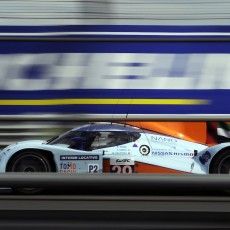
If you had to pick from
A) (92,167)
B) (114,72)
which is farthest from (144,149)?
(114,72)

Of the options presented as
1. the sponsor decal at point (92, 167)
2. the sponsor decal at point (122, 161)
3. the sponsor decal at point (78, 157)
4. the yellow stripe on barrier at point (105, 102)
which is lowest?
the yellow stripe on barrier at point (105, 102)

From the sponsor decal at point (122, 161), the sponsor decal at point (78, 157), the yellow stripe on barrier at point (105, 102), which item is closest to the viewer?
the yellow stripe on barrier at point (105, 102)

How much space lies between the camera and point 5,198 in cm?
272

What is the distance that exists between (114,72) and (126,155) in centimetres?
220

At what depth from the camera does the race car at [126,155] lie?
499 centimetres

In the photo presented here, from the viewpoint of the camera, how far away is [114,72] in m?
3.22

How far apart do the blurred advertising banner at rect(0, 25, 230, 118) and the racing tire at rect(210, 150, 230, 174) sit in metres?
1.55

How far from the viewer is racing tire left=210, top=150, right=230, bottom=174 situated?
16.0ft

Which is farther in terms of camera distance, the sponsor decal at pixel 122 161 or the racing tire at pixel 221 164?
the sponsor decal at pixel 122 161

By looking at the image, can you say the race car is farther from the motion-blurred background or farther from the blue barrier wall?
the blue barrier wall

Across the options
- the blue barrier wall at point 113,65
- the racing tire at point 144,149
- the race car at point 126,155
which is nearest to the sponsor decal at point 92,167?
the race car at point 126,155

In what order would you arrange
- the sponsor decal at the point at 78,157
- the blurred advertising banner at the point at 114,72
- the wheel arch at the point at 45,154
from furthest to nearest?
→ the sponsor decal at the point at 78,157 < the wheel arch at the point at 45,154 < the blurred advertising banner at the point at 114,72

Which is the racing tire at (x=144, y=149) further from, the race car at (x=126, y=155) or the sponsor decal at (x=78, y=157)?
the sponsor decal at (x=78, y=157)

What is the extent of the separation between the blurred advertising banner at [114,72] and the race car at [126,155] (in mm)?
1546
